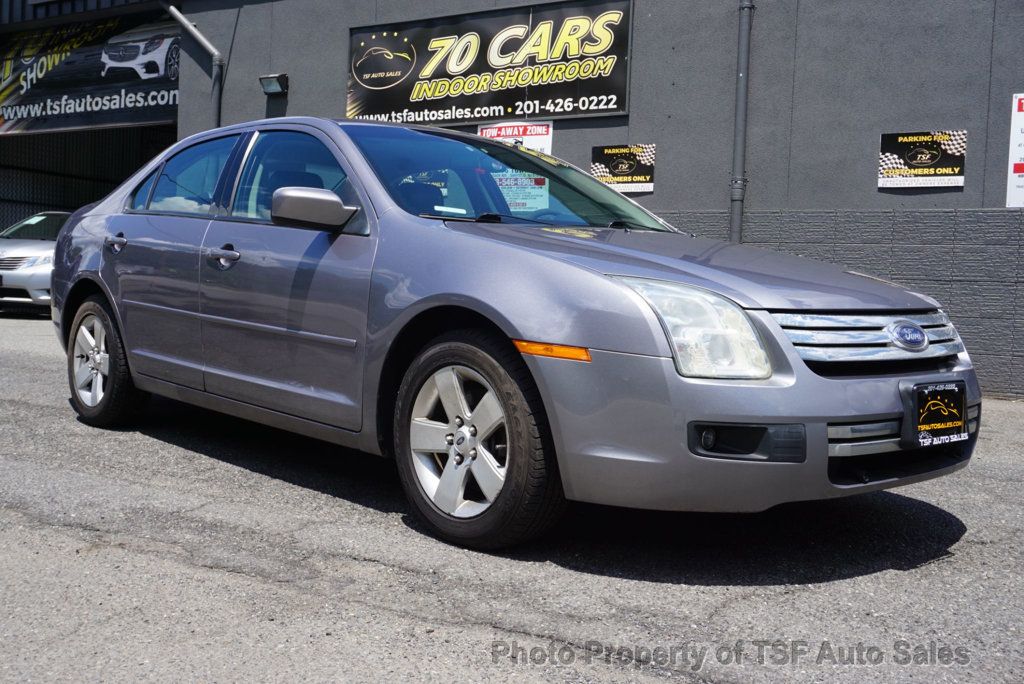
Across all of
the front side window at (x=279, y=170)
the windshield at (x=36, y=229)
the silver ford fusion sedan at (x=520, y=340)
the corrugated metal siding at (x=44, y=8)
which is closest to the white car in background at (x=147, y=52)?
the corrugated metal siding at (x=44, y=8)

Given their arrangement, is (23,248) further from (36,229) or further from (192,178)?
(192,178)

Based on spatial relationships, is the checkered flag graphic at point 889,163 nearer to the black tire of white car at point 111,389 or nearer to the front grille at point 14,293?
the black tire of white car at point 111,389

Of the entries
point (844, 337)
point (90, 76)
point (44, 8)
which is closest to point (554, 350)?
point (844, 337)

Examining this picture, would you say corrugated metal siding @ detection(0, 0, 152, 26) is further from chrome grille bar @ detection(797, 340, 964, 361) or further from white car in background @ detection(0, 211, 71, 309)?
chrome grille bar @ detection(797, 340, 964, 361)

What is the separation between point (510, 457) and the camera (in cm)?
324

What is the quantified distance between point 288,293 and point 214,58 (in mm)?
10127

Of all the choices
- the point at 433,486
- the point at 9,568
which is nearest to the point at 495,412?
the point at 433,486

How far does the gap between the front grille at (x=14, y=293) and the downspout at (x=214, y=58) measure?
3.18m

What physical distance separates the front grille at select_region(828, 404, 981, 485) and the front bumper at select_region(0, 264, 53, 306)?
11311 millimetres

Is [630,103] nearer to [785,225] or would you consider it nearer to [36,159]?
[785,225]

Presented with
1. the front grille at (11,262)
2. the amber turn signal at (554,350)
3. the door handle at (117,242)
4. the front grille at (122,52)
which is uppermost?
the front grille at (122,52)

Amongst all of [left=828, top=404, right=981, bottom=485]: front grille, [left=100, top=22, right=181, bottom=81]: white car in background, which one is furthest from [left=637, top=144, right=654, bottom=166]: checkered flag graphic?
[left=100, top=22, right=181, bottom=81]: white car in background

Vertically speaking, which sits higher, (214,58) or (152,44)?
(152,44)

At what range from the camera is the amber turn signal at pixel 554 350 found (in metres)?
3.10
